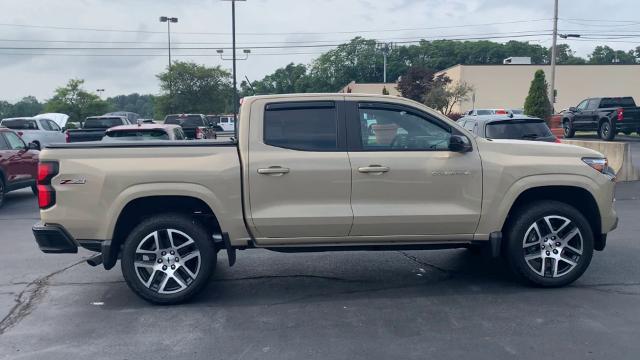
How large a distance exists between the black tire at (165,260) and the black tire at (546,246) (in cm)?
294

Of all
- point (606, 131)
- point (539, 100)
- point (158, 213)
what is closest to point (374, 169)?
point (158, 213)

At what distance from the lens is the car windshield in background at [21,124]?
25.4 m

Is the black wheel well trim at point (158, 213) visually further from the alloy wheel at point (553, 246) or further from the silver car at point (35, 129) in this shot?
the silver car at point (35, 129)

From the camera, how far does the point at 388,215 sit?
5977mm

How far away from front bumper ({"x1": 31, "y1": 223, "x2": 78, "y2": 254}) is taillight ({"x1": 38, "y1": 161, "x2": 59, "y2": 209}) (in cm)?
21

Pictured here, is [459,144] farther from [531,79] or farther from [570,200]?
[531,79]

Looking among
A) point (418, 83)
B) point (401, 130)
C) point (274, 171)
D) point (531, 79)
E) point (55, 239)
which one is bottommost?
point (55, 239)

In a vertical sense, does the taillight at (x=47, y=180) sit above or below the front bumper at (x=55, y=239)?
above

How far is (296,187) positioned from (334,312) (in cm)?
119

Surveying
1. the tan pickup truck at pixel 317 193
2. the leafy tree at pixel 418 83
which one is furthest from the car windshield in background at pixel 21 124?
the leafy tree at pixel 418 83

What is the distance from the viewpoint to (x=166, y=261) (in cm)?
596

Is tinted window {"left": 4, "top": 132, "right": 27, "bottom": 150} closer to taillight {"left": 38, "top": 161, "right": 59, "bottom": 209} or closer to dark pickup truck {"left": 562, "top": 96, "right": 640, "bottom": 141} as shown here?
taillight {"left": 38, "top": 161, "right": 59, "bottom": 209}

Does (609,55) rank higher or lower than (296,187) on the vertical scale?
higher

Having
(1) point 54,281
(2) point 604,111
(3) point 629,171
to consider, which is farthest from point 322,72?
(1) point 54,281
